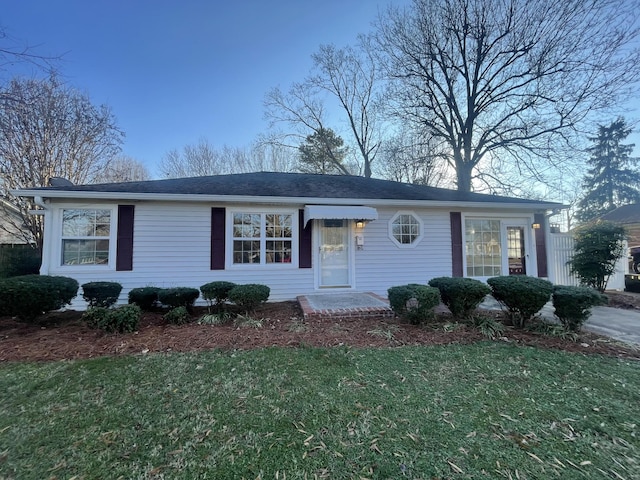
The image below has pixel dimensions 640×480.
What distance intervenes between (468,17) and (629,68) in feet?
23.5

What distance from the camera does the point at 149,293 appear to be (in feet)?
20.1

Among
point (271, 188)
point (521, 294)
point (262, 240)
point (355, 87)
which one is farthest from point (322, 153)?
point (521, 294)

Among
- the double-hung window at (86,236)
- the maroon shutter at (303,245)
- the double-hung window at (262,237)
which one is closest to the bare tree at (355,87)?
the maroon shutter at (303,245)

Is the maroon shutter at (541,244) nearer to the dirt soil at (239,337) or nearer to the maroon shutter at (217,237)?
the dirt soil at (239,337)

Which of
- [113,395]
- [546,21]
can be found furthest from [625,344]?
[546,21]

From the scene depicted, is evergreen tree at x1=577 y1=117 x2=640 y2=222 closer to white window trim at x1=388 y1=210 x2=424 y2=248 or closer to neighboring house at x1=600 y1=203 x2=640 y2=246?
neighboring house at x1=600 y1=203 x2=640 y2=246

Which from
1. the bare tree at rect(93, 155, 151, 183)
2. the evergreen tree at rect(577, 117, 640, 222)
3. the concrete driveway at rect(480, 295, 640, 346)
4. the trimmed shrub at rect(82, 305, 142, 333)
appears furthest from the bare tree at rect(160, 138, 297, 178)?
the evergreen tree at rect(577, 117, 640, 222)

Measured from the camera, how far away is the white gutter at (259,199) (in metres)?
6.42

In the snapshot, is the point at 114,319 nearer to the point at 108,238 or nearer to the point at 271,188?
the point at 108,238

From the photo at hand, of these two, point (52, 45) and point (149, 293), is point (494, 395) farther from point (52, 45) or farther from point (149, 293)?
point (52, 45)

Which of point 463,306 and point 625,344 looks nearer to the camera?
→ point 625,344

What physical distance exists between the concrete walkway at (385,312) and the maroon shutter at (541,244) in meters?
1.95

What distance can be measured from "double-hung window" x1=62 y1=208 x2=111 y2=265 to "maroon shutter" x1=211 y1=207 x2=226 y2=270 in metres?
2.45

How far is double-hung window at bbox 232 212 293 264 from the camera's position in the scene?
756 cm
